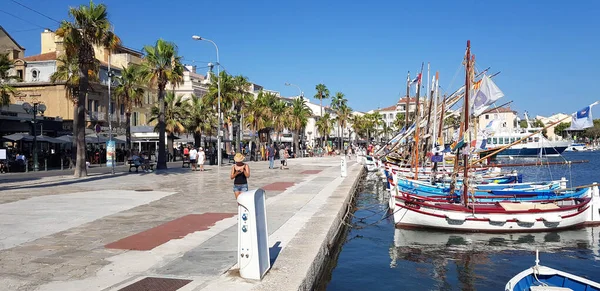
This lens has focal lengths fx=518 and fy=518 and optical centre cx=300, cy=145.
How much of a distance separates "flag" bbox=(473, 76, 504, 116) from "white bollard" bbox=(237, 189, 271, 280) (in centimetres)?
1162

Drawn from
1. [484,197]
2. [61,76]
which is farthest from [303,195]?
[61,76]

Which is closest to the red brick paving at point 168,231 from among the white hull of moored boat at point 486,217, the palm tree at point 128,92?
the white hull of moored boat at point 486,217

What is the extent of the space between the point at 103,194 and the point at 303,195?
7.18m

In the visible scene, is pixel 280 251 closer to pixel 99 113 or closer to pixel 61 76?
pixel 61 76

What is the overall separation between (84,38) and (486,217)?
2072cm

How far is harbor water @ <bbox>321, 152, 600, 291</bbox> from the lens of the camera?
35.0ft

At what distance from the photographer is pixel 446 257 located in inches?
505

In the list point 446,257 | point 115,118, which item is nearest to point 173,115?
point 115,118

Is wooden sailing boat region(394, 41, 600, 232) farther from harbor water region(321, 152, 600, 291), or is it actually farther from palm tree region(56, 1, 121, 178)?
palm tree region(56, 1, 121, 178)

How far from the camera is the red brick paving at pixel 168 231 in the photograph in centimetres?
959

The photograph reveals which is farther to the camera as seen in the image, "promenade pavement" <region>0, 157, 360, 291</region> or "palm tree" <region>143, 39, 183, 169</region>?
"palm tree" <region>143, 39, 183, 169</region>

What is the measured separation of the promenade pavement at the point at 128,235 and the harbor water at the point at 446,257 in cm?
160

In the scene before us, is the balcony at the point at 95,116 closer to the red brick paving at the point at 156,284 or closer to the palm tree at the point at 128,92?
the palm tree at the point at 128,92

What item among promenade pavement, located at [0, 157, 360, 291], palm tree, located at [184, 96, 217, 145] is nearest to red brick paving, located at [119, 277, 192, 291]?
promenade pavement, located at [0, 157, 360, 291]
